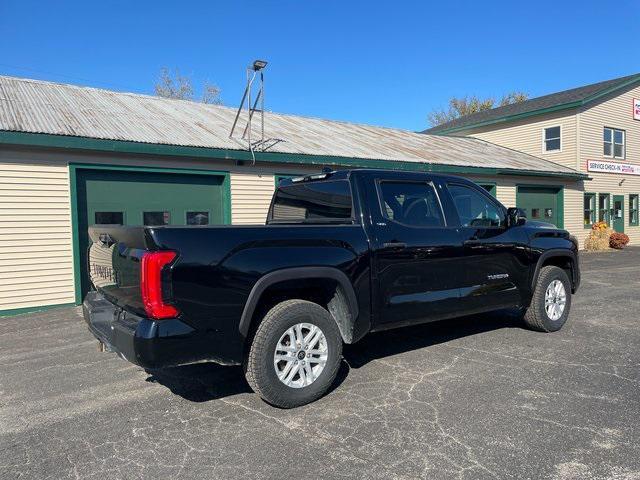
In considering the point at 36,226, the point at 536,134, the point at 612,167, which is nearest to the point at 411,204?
the point at 36,226

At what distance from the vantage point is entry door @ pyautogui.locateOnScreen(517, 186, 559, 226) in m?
18.0

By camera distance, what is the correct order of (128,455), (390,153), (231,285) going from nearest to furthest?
(128,455)
(231,285)
(390,153)

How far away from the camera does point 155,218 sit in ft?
32.7

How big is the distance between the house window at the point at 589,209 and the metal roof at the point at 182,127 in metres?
3.37

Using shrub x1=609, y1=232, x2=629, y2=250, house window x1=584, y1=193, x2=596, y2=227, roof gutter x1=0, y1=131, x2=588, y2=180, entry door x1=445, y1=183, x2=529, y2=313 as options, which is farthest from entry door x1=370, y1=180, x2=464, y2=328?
house window x1=584, y1=193, x2=596, y2=227

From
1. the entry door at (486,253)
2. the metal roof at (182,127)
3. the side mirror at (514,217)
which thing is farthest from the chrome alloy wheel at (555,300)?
the metal roof at (182,127)

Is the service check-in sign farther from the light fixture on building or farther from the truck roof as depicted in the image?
the truck roof

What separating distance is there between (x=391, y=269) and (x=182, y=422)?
7.21ft

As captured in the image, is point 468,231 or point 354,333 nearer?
point 354,333

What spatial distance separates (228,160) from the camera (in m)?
10.7

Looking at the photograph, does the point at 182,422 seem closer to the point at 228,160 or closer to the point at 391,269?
the point at 391,269

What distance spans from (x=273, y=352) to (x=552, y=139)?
21265mm

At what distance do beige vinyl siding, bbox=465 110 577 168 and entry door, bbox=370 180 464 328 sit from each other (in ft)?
59.1

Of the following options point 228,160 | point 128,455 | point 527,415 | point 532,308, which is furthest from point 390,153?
point 128,455
